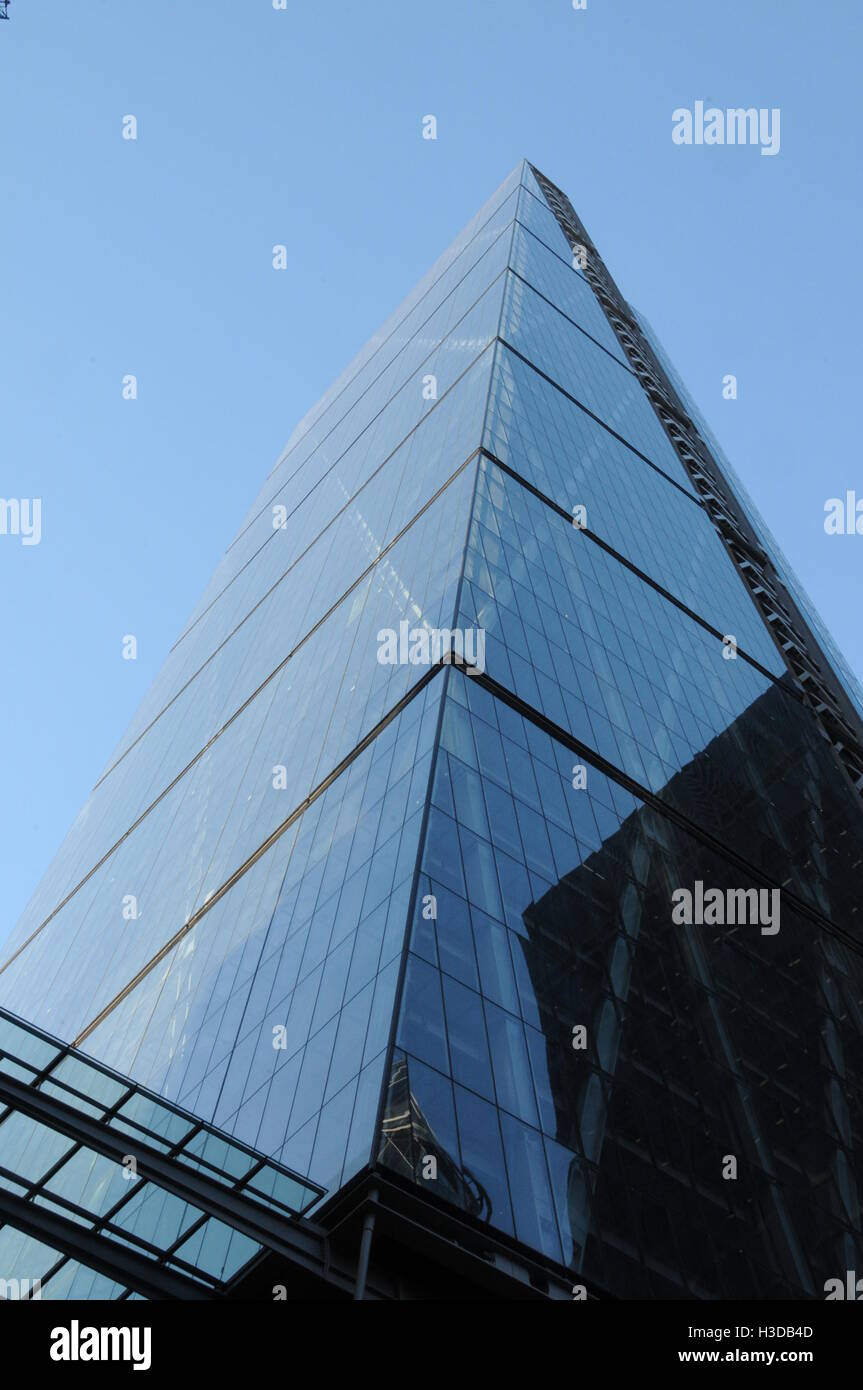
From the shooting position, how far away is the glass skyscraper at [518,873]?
20.0 meters

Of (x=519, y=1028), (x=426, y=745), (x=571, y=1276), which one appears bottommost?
(x=571, y=1276)

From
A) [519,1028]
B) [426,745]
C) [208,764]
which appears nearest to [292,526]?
[208,764]

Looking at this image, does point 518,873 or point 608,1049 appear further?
point 518,873

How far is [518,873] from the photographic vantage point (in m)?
23.8

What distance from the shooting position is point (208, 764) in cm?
4575

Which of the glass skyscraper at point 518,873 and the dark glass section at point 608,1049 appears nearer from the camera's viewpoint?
the dark glass section at point 608,1049

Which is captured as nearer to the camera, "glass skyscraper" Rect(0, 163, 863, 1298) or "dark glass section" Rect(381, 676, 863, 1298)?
"dark glass section" Rect(381, 676, 863, 1298)

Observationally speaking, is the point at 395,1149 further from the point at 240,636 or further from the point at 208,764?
the point at 240,636

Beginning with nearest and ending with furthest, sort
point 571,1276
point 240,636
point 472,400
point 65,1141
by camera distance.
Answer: point 65,1141 < point 571,1276 < point 472,400 < point 240,636

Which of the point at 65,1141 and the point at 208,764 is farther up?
the point at 208,764

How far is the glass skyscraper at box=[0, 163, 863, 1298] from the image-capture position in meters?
20.0
